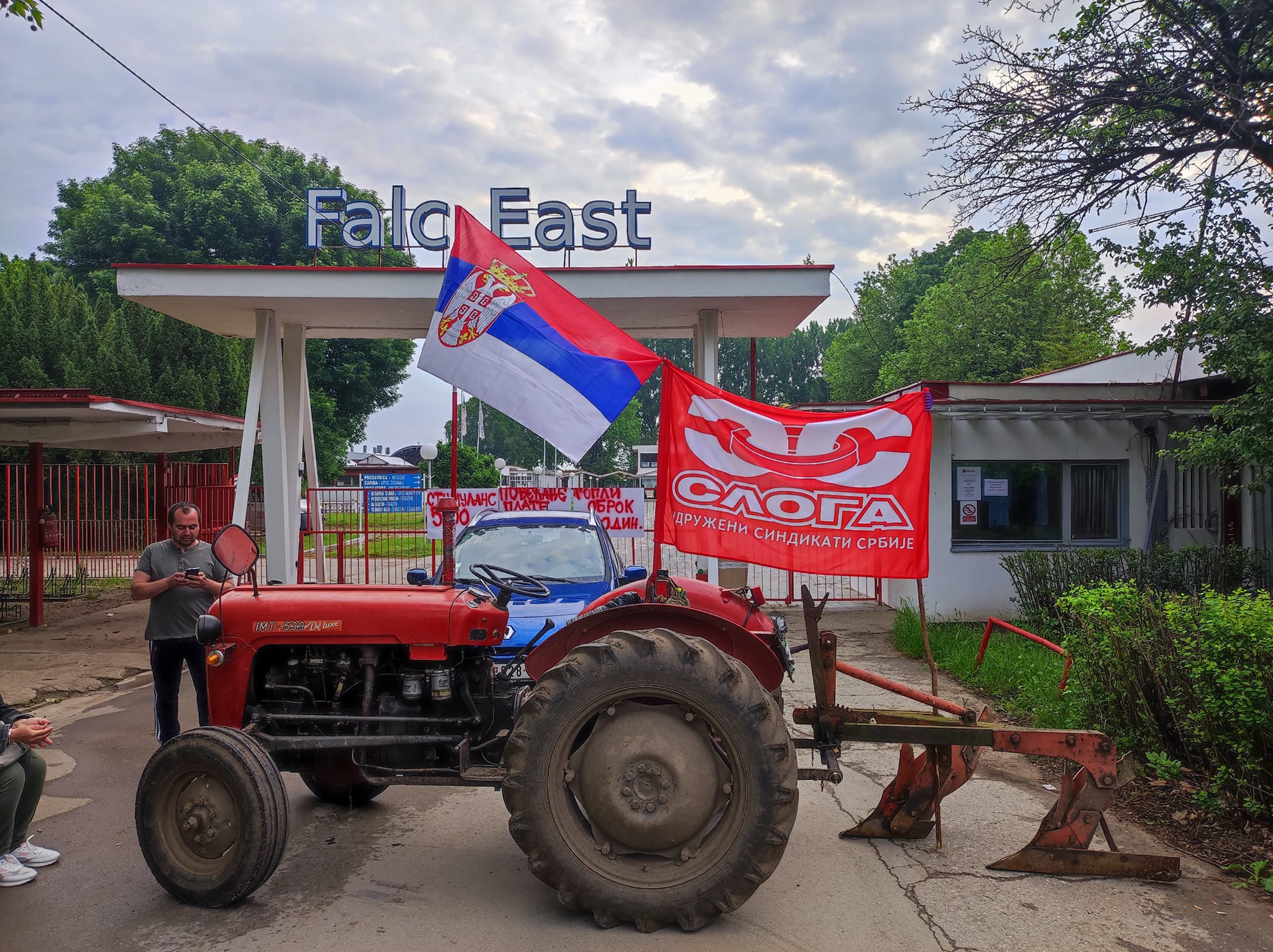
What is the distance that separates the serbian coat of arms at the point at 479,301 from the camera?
459 cm

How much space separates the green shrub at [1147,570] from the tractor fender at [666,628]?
6.58 metres

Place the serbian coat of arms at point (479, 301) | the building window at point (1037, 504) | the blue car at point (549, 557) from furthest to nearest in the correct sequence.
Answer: the building window at point (1037, 504) → the blue car at point (549, 557) → the serbian coat of arms at point (479, 301)

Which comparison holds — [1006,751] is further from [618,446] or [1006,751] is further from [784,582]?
[618,446]

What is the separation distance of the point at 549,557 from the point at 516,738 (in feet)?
12.7

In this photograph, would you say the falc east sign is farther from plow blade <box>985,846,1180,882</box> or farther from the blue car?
plow blade <box>985,846,1180,882</box>

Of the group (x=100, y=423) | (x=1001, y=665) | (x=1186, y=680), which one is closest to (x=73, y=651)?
(x=100, y=423)

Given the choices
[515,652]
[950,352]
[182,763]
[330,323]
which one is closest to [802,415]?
[515,652]

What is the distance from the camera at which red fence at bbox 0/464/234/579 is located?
13.1 metres

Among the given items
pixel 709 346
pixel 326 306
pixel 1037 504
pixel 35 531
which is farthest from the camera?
pixel 35 531

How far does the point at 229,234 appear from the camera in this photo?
94.8 ft

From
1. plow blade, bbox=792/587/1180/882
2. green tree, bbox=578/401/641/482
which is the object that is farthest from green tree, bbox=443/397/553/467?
plow blade, bbox=792/587/1180/882

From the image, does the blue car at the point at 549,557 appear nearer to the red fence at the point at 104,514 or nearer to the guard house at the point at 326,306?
the guard house at the point at 326,306

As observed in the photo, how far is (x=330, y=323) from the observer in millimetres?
11656

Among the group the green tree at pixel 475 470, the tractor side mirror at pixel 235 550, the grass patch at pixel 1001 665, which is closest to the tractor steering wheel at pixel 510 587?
the tractor side mirror at pixel 235 550
